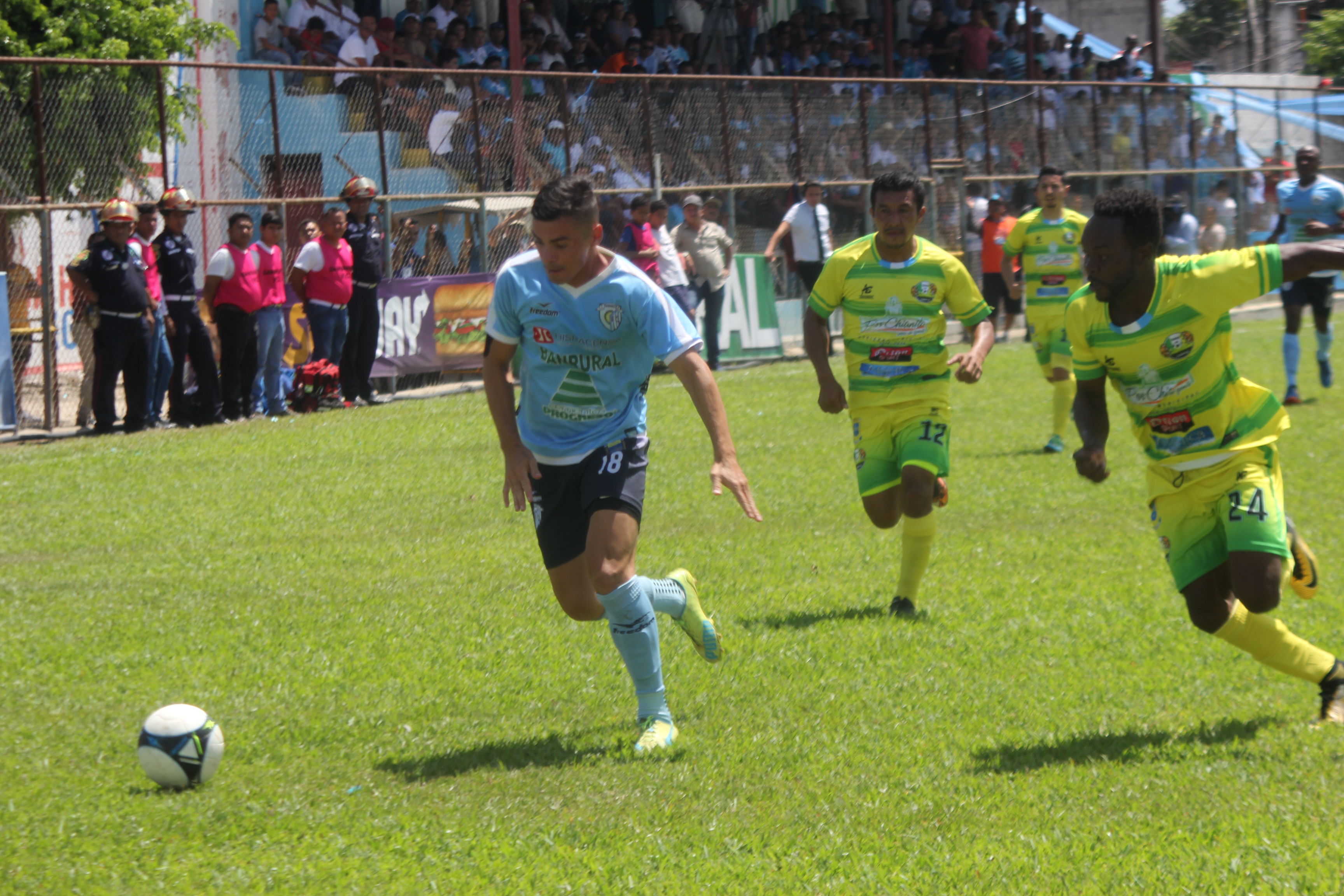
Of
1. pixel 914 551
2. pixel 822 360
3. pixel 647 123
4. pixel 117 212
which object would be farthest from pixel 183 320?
pixel 914 551

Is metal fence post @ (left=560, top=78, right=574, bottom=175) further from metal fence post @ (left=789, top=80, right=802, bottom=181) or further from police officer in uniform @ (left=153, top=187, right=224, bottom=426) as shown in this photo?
police officer in uniform @ (left=153, top=187, right=224, bottom=426)

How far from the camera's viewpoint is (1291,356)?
48.8 feet

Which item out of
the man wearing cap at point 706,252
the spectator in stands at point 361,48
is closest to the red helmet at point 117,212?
the spectator in stands at point 361,48

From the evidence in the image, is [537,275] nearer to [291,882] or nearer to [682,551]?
[291,882]

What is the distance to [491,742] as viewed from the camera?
18.6 ft

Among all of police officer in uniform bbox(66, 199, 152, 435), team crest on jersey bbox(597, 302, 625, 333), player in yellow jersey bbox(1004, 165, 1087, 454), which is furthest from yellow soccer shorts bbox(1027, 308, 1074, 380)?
police officer in uniform bbox(66, 199, 152, 435)

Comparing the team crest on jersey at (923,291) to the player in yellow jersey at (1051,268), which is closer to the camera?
the team crest on jersey at (923,291)

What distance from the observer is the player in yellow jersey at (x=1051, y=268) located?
41.5 ft

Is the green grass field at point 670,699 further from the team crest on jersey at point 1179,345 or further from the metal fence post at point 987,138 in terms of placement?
the metal fence post at point 987,138

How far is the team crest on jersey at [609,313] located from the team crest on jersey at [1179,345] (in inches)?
81.3

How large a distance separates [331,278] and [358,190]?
1050 mm

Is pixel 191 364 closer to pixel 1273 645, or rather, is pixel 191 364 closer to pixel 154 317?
pixel 154 317

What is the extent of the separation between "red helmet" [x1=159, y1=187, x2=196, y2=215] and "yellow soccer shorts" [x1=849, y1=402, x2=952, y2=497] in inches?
348

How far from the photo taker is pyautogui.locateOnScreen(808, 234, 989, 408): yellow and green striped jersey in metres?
7.54
